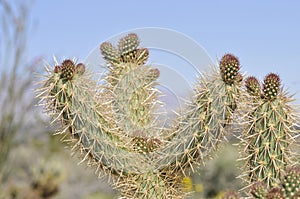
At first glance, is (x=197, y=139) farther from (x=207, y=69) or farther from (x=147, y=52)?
(x=147, y=52)

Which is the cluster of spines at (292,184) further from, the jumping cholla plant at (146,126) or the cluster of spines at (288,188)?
the jumping cholla plant at (146,126)

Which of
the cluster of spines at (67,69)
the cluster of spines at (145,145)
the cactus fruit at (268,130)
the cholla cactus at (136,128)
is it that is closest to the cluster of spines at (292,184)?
the cactus fruit at (268,130)

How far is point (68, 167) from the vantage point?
427 inches

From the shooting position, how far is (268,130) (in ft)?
6.86

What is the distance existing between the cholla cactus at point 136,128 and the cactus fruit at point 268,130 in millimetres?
92

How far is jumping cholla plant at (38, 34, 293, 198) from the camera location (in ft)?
6.91

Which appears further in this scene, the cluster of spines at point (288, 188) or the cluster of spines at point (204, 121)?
the cluster of spines at point (204, 121)

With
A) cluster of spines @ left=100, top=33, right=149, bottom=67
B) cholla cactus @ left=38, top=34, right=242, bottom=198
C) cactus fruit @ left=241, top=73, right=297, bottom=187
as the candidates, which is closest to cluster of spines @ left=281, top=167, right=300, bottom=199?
cactus fruit @ left=241, top=73, right=297, bottom=187

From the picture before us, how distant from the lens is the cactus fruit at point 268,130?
2.08 metres

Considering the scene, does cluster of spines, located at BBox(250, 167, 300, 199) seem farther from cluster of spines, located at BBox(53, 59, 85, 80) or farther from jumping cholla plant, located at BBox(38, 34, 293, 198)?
cluster of spines, located at BBox(53, 59, 85, 80)

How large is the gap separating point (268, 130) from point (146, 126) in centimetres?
67

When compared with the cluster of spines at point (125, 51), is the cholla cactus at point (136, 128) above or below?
below

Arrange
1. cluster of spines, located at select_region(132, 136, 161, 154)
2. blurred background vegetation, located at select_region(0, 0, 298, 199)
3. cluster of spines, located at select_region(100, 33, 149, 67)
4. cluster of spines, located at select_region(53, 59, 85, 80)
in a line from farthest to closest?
blurred background vegetation, located at select_region(0, 0, 298, 199), cluster of spines, located at select_region(100, 33, 149, 67), cluster of spines, located at select_region(132, 136, 161, 154), cluster of spines, located at select_region(53, 59, 85, 80)

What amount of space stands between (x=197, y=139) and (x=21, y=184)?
27.2 feet
